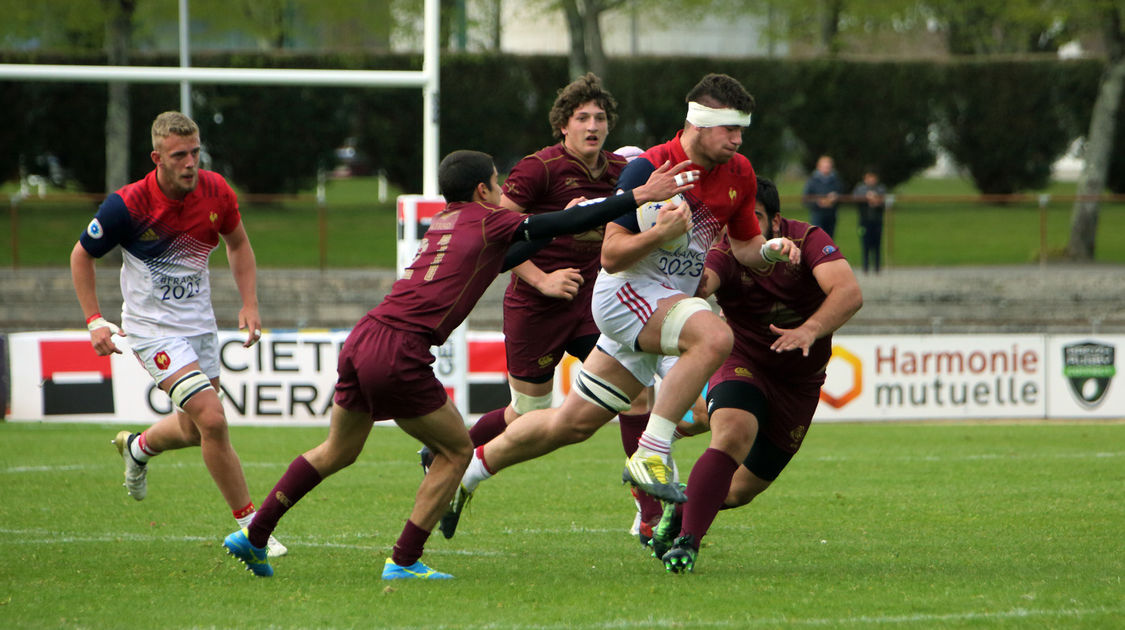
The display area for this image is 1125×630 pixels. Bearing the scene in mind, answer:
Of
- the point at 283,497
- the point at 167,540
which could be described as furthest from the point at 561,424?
the point at 167,540

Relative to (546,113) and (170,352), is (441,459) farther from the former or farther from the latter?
(546,113)

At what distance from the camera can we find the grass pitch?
520 centimetres

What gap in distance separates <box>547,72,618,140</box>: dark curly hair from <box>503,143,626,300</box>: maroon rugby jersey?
19 cm

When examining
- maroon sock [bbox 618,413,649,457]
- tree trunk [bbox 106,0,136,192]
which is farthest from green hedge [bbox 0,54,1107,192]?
maroon sock [bbox 618,413,649,457]

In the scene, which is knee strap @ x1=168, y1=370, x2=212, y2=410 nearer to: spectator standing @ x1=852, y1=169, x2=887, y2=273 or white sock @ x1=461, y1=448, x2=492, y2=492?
white sock @ x1=461, y1=448, x2=492, y2=492

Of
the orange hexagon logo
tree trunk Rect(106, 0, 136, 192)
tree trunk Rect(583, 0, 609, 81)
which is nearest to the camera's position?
the orange hexagon logo

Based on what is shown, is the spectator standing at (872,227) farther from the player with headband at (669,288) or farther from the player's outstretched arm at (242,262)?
the player's outstretched arm at (242,262)

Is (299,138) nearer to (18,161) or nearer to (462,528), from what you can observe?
(18,161)

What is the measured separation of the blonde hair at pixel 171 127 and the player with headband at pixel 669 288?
226 centimetres

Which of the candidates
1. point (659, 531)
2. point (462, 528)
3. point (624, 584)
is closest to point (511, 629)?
point (624, 584)

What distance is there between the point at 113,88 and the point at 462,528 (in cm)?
1809

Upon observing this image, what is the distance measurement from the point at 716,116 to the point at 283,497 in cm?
268

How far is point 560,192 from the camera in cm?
752

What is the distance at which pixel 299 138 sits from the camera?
101 feet
